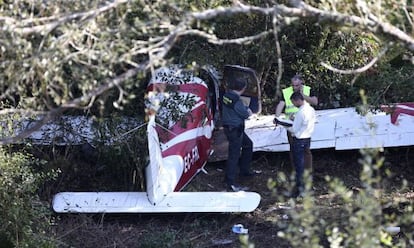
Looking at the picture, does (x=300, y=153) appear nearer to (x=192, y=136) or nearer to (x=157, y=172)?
(x=192, y=136)

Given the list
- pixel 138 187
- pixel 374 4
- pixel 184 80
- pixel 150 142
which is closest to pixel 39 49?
pixel 374 4

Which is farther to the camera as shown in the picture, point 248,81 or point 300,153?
point 248,81

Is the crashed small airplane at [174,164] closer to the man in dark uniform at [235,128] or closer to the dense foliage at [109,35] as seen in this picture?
the man in dark uniform at [235,128]

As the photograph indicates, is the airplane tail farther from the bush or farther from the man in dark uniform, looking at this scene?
the bush

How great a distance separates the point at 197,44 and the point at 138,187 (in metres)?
2.05

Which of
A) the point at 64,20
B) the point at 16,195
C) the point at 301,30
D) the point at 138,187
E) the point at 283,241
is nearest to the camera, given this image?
the point at 64,20

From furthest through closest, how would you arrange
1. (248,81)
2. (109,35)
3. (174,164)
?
1. (248,81)
2. (174,164)
3. (109,35)

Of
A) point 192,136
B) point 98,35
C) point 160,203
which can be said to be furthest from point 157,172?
point 98,35

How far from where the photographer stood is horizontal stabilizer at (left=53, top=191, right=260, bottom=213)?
331 inches

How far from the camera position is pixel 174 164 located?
8.77m

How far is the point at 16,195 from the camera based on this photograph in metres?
7.32

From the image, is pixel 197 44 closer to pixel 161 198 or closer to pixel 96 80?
pixel 161 198

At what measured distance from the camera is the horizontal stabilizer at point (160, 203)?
8398 millimetres

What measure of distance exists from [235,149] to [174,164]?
1.00m
